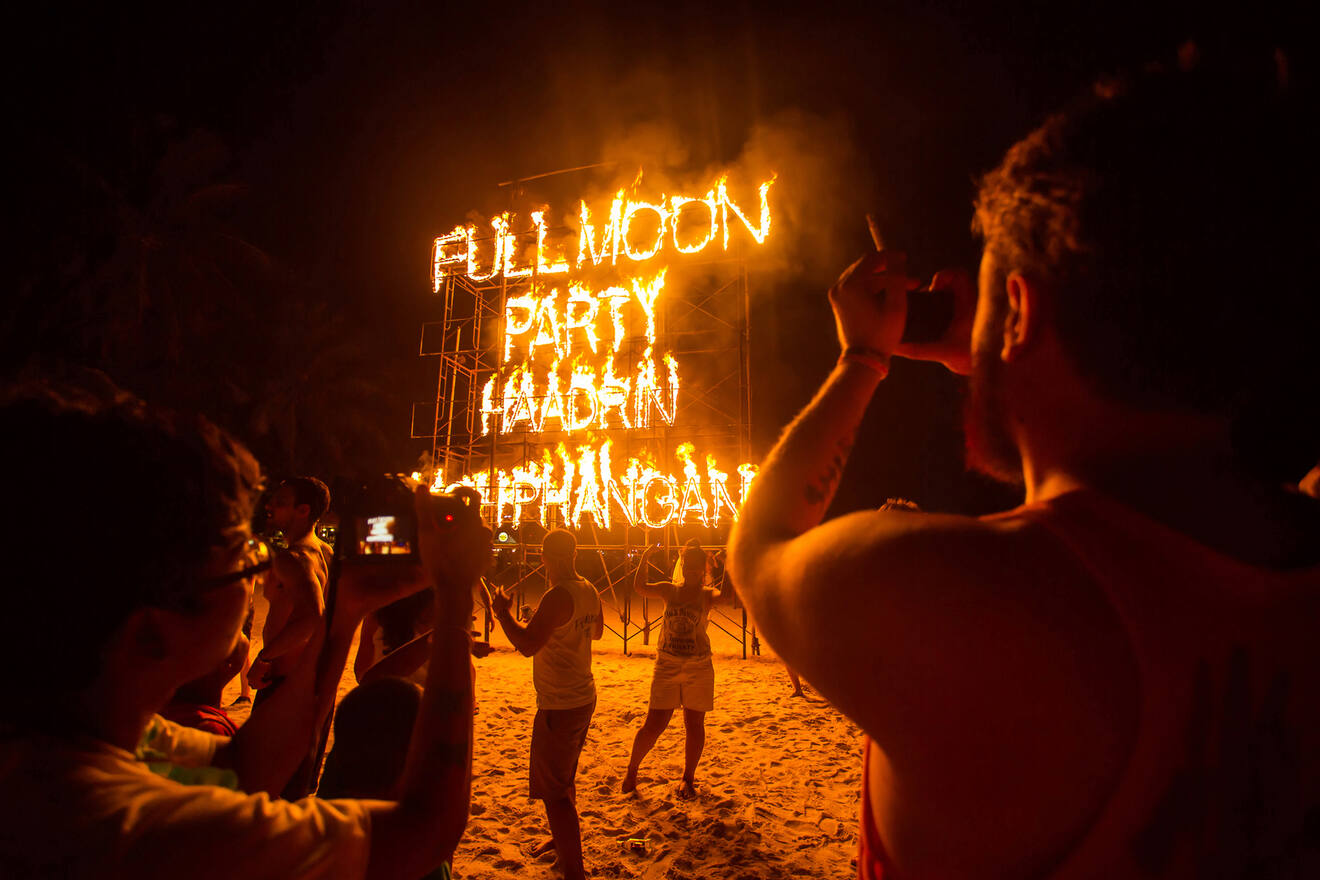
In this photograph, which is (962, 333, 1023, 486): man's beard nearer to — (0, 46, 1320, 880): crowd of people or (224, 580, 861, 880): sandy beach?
(0, 46, 1320, 880): crowd of people

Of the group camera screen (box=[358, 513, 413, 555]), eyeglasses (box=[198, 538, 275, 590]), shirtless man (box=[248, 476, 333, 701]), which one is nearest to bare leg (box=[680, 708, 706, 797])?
shirtless man (box=[248, 476, 333, 701])

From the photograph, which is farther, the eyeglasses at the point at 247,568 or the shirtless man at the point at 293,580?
the shirtless man at the point at 293,580

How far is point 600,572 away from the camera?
16.1m

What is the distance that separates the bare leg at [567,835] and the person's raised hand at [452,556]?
3189 mm

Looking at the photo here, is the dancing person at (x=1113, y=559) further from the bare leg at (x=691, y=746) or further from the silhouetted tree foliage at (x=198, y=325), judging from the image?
the silhouetted tree foliage at (x=198, y=325)

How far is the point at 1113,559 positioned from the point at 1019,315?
1.35 ft

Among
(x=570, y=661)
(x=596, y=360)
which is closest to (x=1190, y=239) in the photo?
(x=570, y=661)

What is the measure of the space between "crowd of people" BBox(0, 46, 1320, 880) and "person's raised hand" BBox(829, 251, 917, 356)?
0.01 metres

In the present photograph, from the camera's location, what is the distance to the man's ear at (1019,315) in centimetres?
100

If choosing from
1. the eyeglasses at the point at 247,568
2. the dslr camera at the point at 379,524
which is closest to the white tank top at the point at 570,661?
the dslr camera at the point at 379,524

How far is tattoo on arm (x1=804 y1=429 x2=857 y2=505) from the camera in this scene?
1147 millimetres

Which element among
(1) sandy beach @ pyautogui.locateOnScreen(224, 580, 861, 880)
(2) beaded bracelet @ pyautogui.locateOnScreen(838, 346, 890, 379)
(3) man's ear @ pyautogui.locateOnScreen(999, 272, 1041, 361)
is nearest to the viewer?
(3) man's ear @ pyautogui.locateOnScreen(999, 272, 1041, 361)

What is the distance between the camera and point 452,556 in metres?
1.54

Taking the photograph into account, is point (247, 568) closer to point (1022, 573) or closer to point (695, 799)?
point (1022, 573)
